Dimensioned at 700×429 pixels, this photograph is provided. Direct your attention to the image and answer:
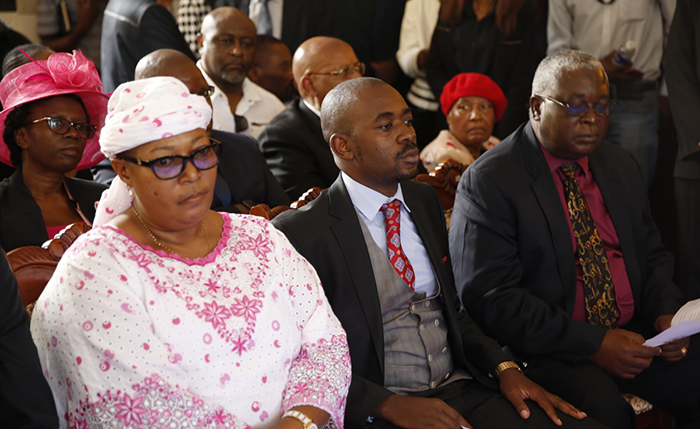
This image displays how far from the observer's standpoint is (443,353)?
236 centimetres

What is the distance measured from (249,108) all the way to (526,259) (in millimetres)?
2352

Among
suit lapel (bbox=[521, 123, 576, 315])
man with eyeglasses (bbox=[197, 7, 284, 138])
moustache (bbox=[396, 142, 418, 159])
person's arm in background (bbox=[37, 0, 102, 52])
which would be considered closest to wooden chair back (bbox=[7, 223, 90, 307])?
moustache (bbox=[396, 142, 418, 159])

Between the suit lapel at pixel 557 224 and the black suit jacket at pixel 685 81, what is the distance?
1701 millimetres

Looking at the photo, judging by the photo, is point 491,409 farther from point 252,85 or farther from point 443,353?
point 252,85

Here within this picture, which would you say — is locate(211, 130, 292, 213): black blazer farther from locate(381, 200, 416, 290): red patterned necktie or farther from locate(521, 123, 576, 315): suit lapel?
locate(521, 123, 576, 315): suit lapel

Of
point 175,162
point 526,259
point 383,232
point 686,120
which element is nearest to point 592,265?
point 526,259

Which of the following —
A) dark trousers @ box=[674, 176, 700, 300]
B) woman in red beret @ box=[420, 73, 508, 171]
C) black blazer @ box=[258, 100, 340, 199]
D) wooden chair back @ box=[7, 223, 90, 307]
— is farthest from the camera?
woman in red beret @ box=[420, 73, 508, 171]

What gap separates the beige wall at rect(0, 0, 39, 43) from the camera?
5168 mm

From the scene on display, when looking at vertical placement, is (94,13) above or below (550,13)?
Result: below

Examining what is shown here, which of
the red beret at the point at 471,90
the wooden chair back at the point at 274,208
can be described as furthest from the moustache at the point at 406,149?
the red beret at the point at 471,90

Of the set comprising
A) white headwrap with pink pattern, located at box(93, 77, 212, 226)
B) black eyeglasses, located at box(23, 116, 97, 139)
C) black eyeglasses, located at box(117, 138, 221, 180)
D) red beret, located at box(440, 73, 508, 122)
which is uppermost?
white headwrap with pink pattern, located at box(93, 77, 212, 226)

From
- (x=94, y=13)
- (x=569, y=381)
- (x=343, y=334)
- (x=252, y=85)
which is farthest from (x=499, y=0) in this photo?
(x=343, y=334)

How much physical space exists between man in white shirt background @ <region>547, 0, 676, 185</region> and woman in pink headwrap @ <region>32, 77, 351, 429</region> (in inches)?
137

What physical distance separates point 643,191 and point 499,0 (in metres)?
2.52
